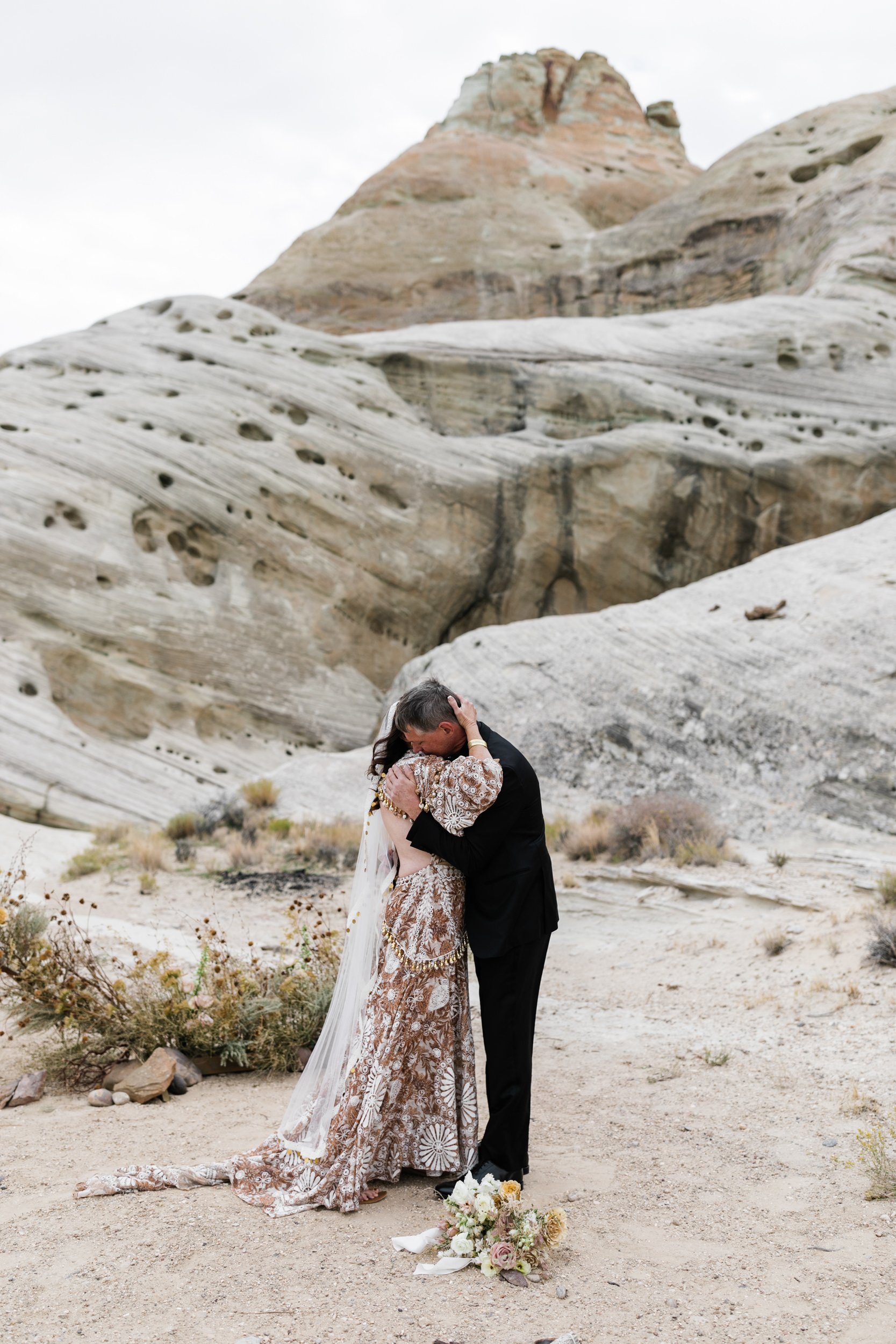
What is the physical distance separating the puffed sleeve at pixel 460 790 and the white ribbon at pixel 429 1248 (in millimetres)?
1252

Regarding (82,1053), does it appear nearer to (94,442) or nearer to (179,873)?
(179,873)

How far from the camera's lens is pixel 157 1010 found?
5207 millimetres

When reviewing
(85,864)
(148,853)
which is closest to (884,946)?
(148,853)

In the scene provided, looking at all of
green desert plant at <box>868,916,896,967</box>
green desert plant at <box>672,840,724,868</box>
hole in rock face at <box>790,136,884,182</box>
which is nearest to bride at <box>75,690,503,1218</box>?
green desert plant at <box>868,916,896,967</box>

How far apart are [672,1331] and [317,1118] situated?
1.46 meters

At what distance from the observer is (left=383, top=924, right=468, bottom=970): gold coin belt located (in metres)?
3.70

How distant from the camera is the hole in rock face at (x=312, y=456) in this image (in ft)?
53.9

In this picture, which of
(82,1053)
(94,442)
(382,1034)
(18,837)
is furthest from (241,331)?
(382,1034)

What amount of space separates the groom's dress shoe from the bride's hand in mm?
1494

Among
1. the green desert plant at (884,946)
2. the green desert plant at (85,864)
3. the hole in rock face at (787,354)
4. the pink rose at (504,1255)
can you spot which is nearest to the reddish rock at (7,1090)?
the pink rose at (504,1255)

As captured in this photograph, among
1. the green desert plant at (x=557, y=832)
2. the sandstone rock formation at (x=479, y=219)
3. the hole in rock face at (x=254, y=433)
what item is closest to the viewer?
the green desert plant at (x=557, y=832)

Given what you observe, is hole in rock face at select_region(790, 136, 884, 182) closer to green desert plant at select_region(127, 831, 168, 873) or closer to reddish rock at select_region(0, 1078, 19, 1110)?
green desert plant at select_region(127, 831, 168, 873)

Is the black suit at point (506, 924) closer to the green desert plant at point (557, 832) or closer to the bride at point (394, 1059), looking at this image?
the bride at point (394, 1059)

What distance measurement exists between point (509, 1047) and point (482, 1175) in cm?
44
